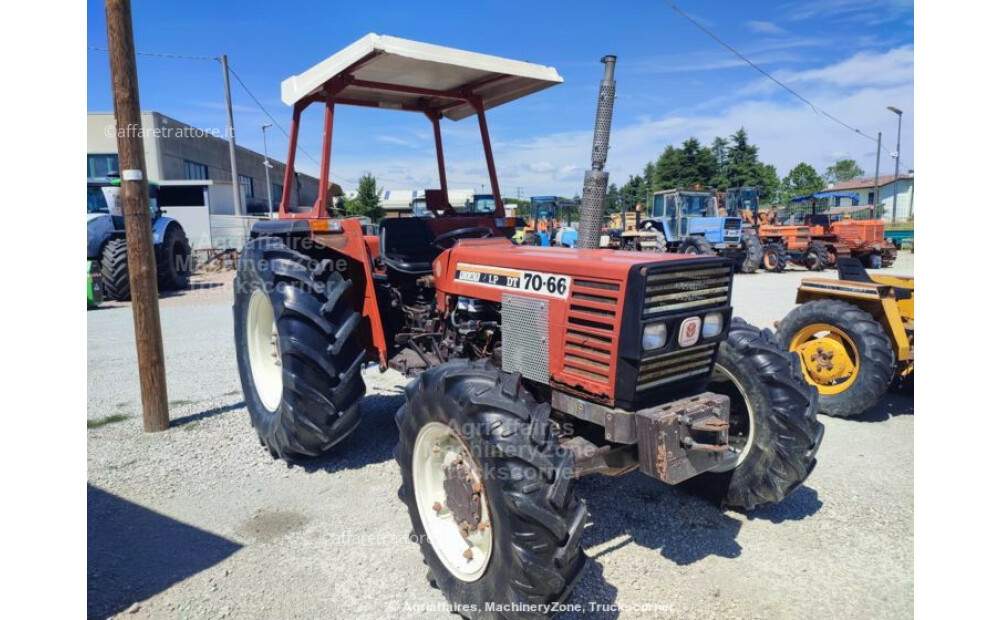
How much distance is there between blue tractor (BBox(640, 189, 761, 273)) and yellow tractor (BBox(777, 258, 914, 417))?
10.8 metres

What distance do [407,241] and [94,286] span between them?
8485 millimetres

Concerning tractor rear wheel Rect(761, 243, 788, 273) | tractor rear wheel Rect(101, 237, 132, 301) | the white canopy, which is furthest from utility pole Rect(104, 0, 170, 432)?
tractor rear wheel Rect(761, 243, 788, 273)

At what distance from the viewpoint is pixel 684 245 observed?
52.1ft

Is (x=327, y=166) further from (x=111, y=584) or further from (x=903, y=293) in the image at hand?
(x=903, y=293)

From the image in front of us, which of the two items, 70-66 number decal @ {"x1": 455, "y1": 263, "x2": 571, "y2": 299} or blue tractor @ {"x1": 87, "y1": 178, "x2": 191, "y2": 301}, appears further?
blue tractor @ {"x1": 87, "y1": 178, "x2": 191, "y2": 301}

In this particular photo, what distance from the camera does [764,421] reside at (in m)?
3.01

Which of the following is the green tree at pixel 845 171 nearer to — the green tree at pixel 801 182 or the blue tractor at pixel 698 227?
the green tree at pixel 801 182

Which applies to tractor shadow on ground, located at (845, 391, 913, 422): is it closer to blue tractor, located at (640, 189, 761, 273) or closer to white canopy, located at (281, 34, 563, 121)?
white canopy, located at (281, 34, 563, 121)

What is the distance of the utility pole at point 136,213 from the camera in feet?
13.1

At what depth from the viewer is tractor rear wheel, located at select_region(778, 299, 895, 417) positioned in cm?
443

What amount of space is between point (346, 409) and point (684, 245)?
45.4ft

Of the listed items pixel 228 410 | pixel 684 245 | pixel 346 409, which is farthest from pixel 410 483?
pixel 684 245

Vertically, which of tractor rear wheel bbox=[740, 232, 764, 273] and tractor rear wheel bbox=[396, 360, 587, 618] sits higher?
tractor rear wheel bbox=[740, 232, 764, 273]

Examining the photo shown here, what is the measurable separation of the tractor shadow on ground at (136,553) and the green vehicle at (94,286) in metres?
7.94
